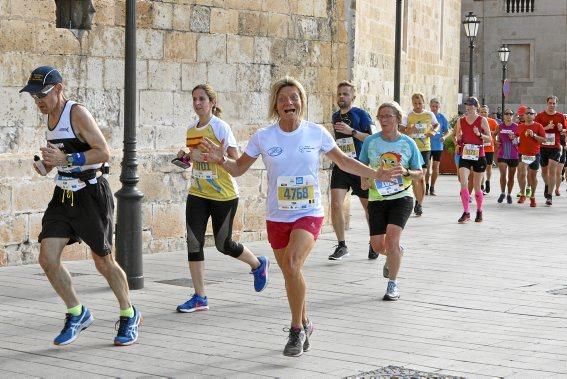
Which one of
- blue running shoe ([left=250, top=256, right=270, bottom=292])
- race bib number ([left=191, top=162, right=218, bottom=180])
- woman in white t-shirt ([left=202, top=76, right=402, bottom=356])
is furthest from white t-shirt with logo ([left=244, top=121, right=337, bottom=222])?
blue running shoe ([left=250, top=256, right=270, bottom=292])

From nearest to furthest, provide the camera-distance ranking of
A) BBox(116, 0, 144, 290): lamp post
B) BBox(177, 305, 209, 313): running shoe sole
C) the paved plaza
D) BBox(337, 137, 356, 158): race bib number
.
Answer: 1. the paved plaza
2. BBox(177, 305, 209, 313): running shoe sole
3. BBox(116, 0, 144, 290): lamp post
4. BBox(337, 137, 356, 158): race bib number

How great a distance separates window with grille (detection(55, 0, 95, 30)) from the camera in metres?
12.9

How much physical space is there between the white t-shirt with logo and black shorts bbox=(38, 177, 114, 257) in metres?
1.06

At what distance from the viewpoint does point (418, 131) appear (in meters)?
20.0

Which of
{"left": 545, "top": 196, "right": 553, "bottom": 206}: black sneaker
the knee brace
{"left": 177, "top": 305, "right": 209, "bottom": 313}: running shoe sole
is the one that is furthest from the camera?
{"left": 545, "top": 196, "right": 553, "bottom": 206}: black sneaker

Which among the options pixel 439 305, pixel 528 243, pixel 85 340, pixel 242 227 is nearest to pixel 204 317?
pixel 85 340

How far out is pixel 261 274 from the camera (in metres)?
10.6

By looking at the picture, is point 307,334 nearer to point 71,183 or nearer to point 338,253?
point 71,183

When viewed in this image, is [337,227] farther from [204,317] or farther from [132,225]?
[204,317]

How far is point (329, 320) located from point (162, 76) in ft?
16.9

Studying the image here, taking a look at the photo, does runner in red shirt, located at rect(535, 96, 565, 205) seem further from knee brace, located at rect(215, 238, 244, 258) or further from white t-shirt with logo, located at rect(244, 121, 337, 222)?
white t-shirt with logo, located at rect(244, 121, 337, 222)

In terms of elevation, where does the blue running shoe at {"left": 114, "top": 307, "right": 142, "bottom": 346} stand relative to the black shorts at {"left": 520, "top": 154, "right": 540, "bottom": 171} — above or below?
below

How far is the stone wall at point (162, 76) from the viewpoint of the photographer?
1227cm

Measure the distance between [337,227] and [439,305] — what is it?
327 centimetres
